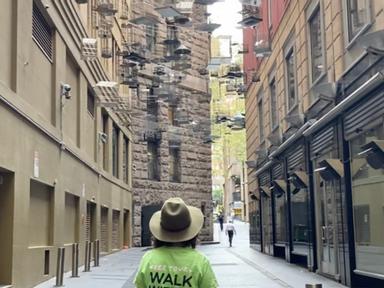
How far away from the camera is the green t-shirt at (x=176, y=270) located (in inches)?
136

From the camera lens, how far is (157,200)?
3638 centimetres

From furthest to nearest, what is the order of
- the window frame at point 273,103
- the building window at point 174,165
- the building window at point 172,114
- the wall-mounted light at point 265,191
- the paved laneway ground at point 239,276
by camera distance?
the building window at point 172,114, the building window at point 174,165, the wall-mounted light at point 265,191, the window frame at point 273,103, the paved laneway ground at point 239,276

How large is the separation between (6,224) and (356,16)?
8.05 metres

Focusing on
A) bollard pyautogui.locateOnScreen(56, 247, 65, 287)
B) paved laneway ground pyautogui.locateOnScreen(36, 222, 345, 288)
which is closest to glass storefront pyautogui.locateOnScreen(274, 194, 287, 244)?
paved laneway ground pyautogui.locateOnScreen(36, 222, 345, 288)

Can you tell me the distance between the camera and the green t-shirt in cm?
345

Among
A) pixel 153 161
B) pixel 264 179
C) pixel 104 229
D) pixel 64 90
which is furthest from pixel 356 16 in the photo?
pixel 153 161

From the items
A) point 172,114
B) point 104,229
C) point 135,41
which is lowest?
point 104,229

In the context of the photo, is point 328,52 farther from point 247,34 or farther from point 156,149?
point 156,149

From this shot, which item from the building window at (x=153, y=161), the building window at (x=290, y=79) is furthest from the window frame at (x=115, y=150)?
the building window at (x=290, y=79)

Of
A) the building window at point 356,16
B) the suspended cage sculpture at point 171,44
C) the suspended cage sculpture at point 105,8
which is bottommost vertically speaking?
the building window at point 356,16

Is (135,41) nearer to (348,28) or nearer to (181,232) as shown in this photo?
(348,28)

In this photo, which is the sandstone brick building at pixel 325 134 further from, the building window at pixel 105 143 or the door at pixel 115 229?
the door at pixel 115 229

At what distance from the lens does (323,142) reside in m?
15.6

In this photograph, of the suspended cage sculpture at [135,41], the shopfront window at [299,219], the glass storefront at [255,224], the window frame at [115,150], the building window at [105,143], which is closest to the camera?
the shopfront window at [299,219]
